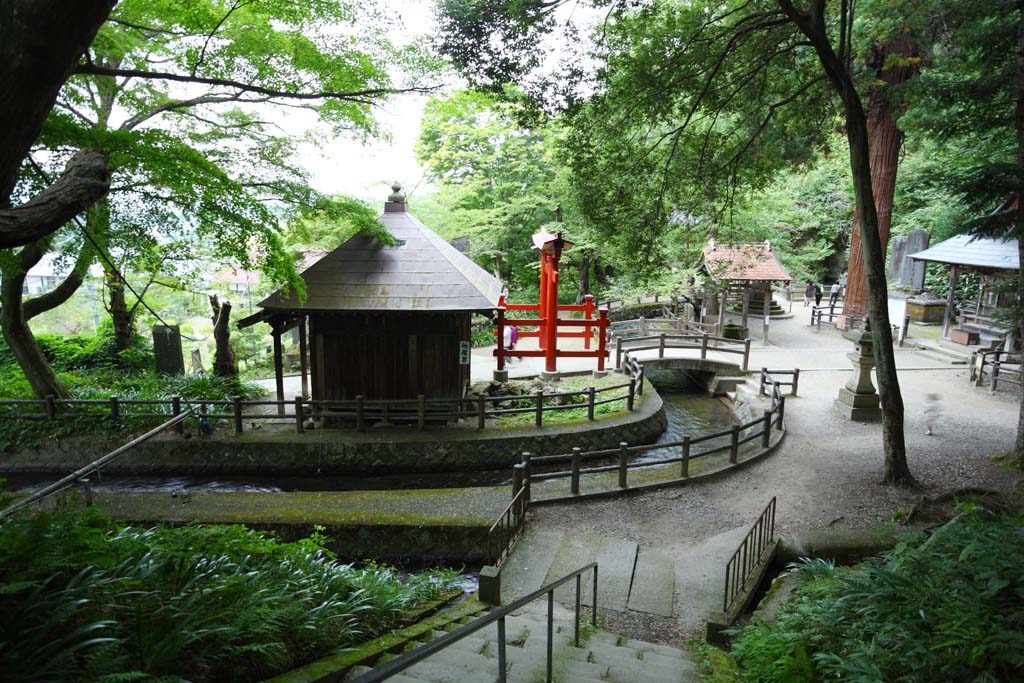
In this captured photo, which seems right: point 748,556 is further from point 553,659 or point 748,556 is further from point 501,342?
point 501,342

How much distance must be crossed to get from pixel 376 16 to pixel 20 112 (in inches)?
334

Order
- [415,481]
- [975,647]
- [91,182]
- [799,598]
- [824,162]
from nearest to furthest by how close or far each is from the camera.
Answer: [975,647]
[91,182]
[799,598]
[415,481]
[824,162]

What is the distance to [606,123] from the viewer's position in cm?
1074

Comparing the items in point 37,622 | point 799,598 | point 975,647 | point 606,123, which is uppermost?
point 606,123

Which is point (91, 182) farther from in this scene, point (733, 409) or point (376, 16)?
point (733, 409)

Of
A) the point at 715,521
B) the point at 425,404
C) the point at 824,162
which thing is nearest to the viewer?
the point at 715,521

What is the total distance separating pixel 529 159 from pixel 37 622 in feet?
66.1

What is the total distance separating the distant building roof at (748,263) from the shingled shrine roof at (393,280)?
11161mm

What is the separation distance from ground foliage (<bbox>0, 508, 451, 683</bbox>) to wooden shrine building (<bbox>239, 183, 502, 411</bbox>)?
294 inches

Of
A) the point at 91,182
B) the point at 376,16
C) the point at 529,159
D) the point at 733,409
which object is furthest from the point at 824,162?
the point at 91,182

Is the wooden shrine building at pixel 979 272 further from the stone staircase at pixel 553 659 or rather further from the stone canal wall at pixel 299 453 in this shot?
the stone staircase at pixel 553 659

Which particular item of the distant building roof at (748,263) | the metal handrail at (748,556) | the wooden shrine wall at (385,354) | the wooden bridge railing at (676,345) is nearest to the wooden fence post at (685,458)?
the metal handrail at (748,556)

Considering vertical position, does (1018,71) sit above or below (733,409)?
above

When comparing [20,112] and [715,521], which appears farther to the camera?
[715,521]
